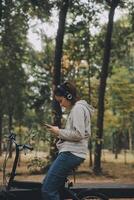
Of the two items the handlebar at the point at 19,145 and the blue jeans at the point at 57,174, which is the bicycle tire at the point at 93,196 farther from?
the handlebar at the point at 19,145

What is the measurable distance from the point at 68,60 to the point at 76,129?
3534 cm

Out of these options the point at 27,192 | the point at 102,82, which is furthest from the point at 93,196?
the point at 102,82

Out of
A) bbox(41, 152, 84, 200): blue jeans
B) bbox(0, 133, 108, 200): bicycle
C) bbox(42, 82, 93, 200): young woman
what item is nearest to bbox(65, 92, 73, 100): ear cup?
bbox(42, 82, 93, 200): young woman

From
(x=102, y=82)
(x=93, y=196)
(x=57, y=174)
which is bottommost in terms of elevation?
(x=93, y=196)

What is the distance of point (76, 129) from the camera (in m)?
6.64

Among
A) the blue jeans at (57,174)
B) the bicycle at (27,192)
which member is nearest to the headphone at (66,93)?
the blue jeans at (57,174)

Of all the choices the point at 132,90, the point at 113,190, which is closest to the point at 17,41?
the point at 132,90

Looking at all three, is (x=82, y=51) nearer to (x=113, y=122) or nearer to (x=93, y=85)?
(x=93, y=85)

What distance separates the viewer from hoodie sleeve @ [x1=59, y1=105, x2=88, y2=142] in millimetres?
6637

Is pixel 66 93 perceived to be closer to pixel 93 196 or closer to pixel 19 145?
pixel 19 145

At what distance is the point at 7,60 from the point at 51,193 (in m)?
31.8

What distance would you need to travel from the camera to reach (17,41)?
1470 inches

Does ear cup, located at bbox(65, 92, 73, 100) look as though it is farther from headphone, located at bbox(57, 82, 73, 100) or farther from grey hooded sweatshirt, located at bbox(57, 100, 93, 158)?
grey hooded sweatshirt, located at bbox(57, 100, 93, 158)

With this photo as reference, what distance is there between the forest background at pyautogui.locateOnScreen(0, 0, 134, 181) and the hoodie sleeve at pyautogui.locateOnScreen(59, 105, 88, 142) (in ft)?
18.7
